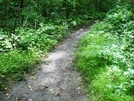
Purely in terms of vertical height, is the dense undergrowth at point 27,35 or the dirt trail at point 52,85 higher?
the dense undergrowth at point 27,35

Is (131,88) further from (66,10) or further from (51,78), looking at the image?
(66,10)

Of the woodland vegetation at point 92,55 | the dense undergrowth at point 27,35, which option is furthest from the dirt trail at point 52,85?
the dense undergrowth at point 27,35

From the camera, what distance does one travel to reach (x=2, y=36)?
8.62 m

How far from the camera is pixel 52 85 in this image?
641cm

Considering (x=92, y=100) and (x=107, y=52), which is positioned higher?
(x=107, y=52)

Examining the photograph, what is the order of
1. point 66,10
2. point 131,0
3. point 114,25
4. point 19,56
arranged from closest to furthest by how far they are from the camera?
point 19,56 < point 114,25 < point 131,0 < point 66,10

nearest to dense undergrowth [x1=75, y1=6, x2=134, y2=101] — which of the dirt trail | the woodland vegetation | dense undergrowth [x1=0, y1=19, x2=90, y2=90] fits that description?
the woodland vegetation

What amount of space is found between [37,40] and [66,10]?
7.51 meters

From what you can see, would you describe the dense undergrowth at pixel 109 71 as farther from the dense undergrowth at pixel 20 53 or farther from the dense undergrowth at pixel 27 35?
the dense undergrowth at pixel 27 35

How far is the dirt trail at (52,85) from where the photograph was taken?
575 cm

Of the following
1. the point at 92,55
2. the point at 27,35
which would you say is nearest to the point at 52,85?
the point at 92,55

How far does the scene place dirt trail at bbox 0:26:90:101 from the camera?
575cm

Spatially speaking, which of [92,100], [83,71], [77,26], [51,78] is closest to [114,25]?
[77,26]

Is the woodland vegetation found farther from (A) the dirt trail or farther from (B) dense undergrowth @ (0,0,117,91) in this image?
(A) the dirt trail
